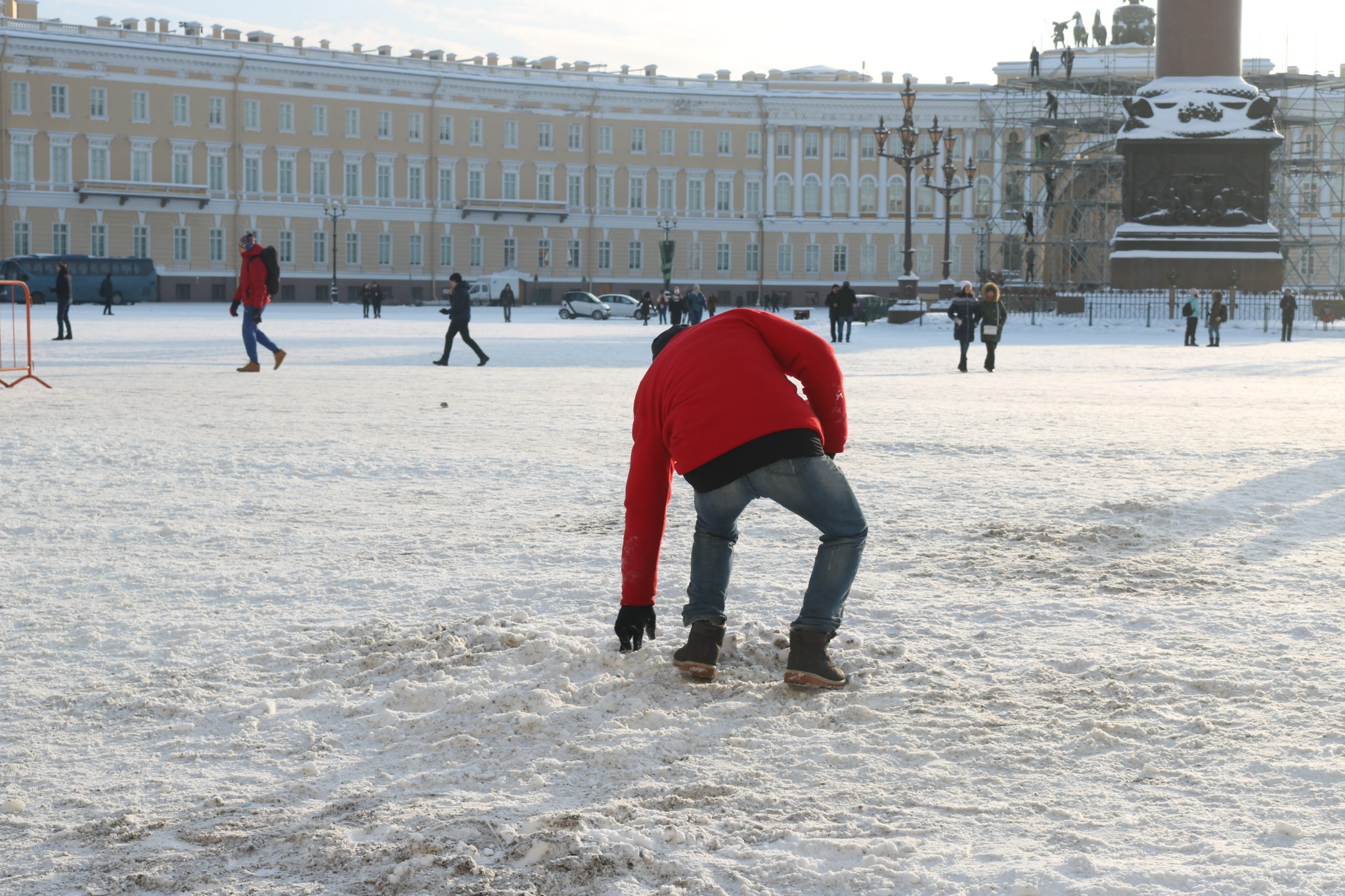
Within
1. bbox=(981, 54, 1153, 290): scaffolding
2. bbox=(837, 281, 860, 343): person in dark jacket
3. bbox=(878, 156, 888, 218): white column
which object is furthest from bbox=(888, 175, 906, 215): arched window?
bbox=(837, 281, 860, 343): person in dark jacket

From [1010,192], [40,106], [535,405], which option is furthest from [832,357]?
[40,106]

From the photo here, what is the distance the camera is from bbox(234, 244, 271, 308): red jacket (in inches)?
596

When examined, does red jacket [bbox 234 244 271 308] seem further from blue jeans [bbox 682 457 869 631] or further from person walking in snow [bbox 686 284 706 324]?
person walking in snow [bbox 686 284 706 324]

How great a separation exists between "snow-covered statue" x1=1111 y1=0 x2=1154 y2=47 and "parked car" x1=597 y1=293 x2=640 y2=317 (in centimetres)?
3141

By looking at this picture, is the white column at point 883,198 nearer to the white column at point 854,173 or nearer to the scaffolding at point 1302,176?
the white column at point 854,173

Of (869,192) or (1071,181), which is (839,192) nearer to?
(869,192)

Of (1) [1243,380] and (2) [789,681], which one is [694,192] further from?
(2) [789,681]

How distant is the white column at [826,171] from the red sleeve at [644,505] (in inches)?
2662

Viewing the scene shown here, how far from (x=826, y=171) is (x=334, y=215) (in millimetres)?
23771

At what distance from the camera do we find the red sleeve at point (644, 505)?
4.09 meters

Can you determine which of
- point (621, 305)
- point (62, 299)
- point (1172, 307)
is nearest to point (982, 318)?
point (62, 299)

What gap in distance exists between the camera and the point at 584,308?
50.9m

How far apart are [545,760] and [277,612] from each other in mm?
1824

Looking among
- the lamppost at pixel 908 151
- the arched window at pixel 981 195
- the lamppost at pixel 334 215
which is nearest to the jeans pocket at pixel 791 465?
the lamppost at pixel 908 151
